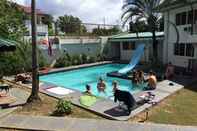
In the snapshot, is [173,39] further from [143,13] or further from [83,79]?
[83,79]

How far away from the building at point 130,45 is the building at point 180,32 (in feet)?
11.0

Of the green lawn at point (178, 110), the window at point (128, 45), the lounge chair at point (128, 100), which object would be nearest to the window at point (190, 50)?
the green lawn at point (178, 110)

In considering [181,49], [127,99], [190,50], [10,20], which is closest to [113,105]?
[127,99]

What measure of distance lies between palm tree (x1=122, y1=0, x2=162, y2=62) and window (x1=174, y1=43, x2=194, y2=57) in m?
2.29

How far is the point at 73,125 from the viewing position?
32.4ft

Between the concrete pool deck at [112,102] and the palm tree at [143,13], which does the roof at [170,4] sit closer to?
the palm tree at [143,13]

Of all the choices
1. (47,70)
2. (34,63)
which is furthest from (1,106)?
(47,70)

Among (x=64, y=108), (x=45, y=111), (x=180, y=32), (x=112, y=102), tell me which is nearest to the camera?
(x=64, y=108)

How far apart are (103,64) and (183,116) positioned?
20529mm

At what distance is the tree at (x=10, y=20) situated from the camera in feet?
48.7

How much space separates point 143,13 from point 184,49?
19.3 feet

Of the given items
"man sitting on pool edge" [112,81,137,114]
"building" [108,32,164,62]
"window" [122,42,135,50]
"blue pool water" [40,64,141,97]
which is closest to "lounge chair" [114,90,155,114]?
"man sitting on pool edge" [112,81,137,114]

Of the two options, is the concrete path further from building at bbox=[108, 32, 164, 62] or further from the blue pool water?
building at bbox=[108, 32, 164, 62]

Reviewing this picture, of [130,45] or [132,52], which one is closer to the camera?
[132,52]
